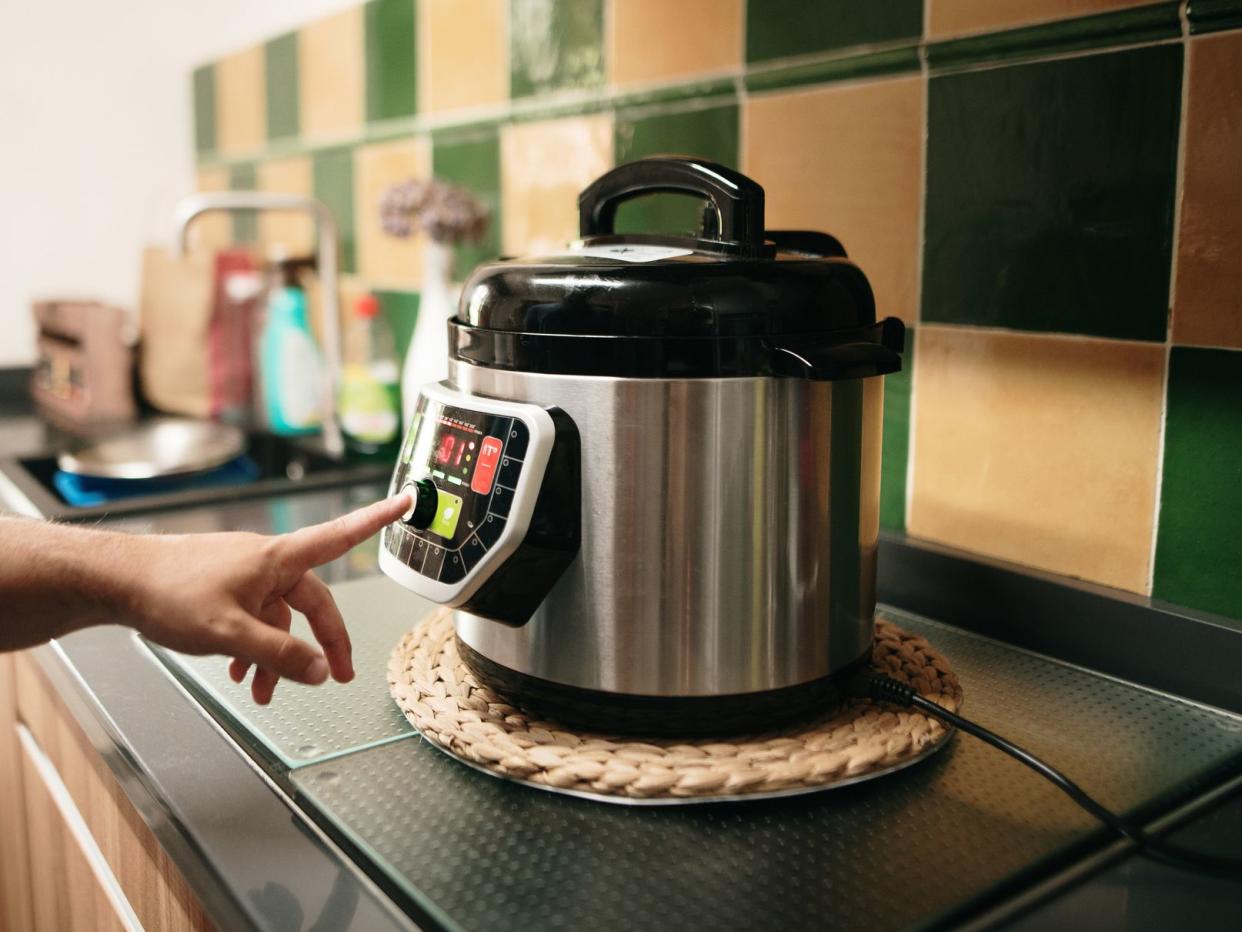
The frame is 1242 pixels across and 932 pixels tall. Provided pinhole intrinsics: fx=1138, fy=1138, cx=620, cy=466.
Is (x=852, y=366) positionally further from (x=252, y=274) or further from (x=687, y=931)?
(x=252, y=274)

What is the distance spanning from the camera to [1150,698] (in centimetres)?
78

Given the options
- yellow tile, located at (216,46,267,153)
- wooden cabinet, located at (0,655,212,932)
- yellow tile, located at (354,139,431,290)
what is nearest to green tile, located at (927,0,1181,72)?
wooden cabinet, located at (0,655,212,932)

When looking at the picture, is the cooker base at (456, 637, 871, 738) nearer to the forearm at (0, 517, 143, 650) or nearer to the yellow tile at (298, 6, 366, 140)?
the forearm at (0, 517, 143, 650)

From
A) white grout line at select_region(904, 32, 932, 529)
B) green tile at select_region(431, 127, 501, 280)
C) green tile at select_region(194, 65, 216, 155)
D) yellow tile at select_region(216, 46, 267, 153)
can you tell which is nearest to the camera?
white grout line at select_region(904, 32, 932, 529)

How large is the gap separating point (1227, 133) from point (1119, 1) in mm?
125

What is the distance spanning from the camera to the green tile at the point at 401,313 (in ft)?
5.42

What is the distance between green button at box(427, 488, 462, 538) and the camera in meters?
0.65

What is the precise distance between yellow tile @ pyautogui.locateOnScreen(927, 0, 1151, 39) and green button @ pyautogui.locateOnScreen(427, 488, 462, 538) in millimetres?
550

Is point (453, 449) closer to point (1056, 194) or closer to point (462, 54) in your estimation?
point (1056, 194)

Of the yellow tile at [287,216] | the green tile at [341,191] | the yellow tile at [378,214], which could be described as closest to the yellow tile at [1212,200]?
the yellow tile at [378,214]

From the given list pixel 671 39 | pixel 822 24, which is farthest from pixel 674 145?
pixel 822 24

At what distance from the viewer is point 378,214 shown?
1628 millimetres

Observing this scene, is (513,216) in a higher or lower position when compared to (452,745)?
higher

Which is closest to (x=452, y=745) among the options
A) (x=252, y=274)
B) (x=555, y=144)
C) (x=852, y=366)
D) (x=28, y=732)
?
(x=852, y=366)
